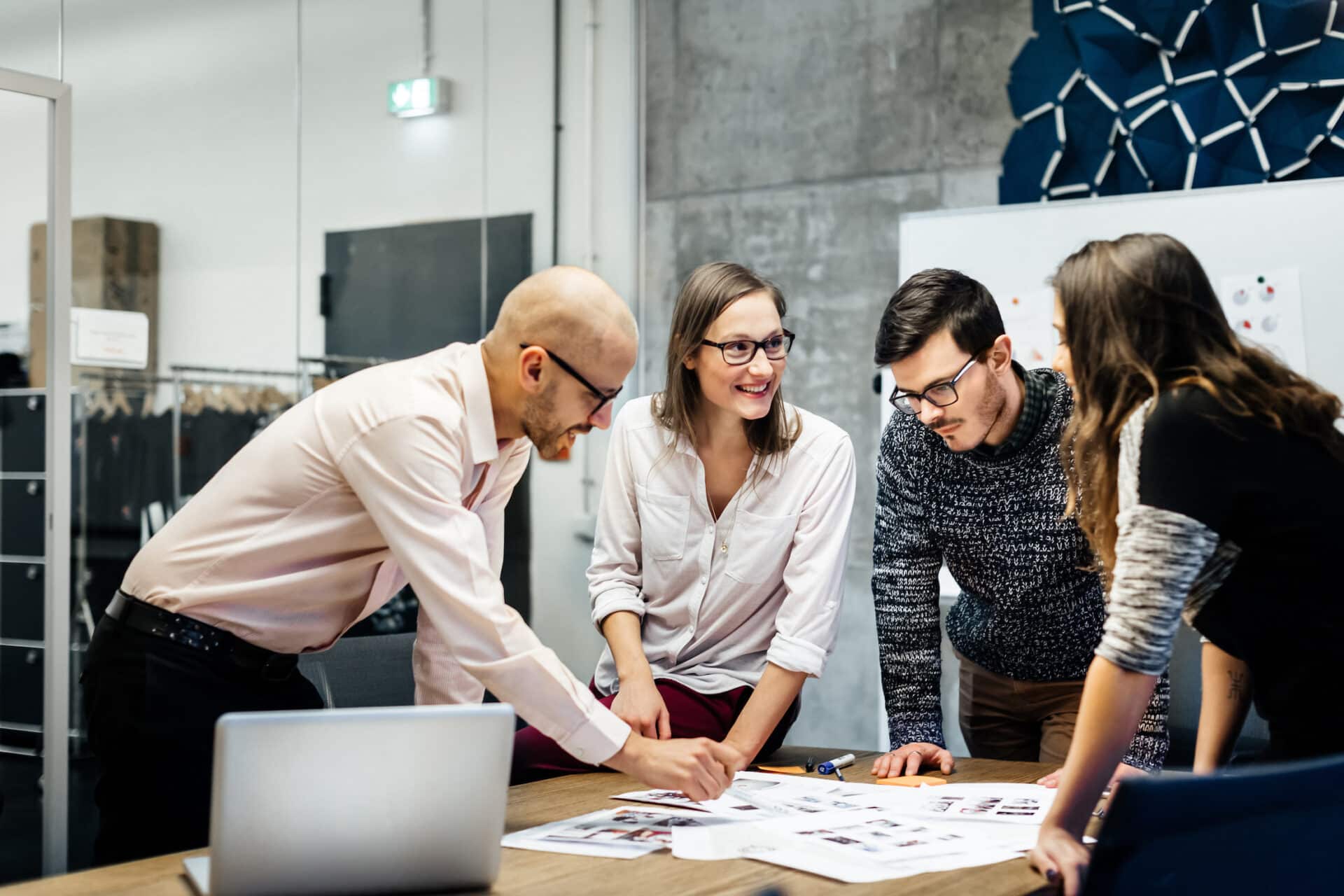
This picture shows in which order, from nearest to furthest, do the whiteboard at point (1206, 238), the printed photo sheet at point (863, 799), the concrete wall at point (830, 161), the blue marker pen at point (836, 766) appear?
the printed photo sheet at point (863, 799), the blue marker pen at point (836, 766), the whiteboard at point (1206, 238), the concrete wall at point (830, 161)

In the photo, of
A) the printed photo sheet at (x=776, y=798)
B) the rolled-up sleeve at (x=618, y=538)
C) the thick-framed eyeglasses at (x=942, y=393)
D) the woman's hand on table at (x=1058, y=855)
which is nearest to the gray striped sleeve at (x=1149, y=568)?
the woman's hand on table at (x=1058, y=855)

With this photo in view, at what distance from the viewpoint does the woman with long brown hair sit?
4.92 feet

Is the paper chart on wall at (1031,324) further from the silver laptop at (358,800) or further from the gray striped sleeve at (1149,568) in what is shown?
the silver laptop at (358,800)

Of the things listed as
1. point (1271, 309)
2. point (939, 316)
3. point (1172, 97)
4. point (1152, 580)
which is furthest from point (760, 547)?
point (1172, 97)

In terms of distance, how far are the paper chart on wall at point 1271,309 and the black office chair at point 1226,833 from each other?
307 cm

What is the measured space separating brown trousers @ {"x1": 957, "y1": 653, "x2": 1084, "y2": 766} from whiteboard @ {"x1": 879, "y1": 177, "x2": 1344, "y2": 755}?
64.0 inches

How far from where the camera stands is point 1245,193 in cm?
409

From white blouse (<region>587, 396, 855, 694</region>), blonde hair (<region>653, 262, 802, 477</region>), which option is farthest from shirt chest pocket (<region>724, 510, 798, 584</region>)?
blonde hair (<region>653, 262, 802, 477</region>)

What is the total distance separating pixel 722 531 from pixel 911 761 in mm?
592

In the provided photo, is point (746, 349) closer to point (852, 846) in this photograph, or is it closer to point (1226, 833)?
point (852, 846)

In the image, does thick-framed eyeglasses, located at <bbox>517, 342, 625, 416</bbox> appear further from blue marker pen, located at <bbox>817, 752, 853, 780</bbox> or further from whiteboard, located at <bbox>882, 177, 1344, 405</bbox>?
whiteboard, located at <bbox>882, 177, 1344, 405</bbox>

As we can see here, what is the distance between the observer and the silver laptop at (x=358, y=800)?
130 cm

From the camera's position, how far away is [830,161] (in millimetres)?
5285

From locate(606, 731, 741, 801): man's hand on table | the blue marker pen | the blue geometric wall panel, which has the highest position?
the blue geometric wall panel
